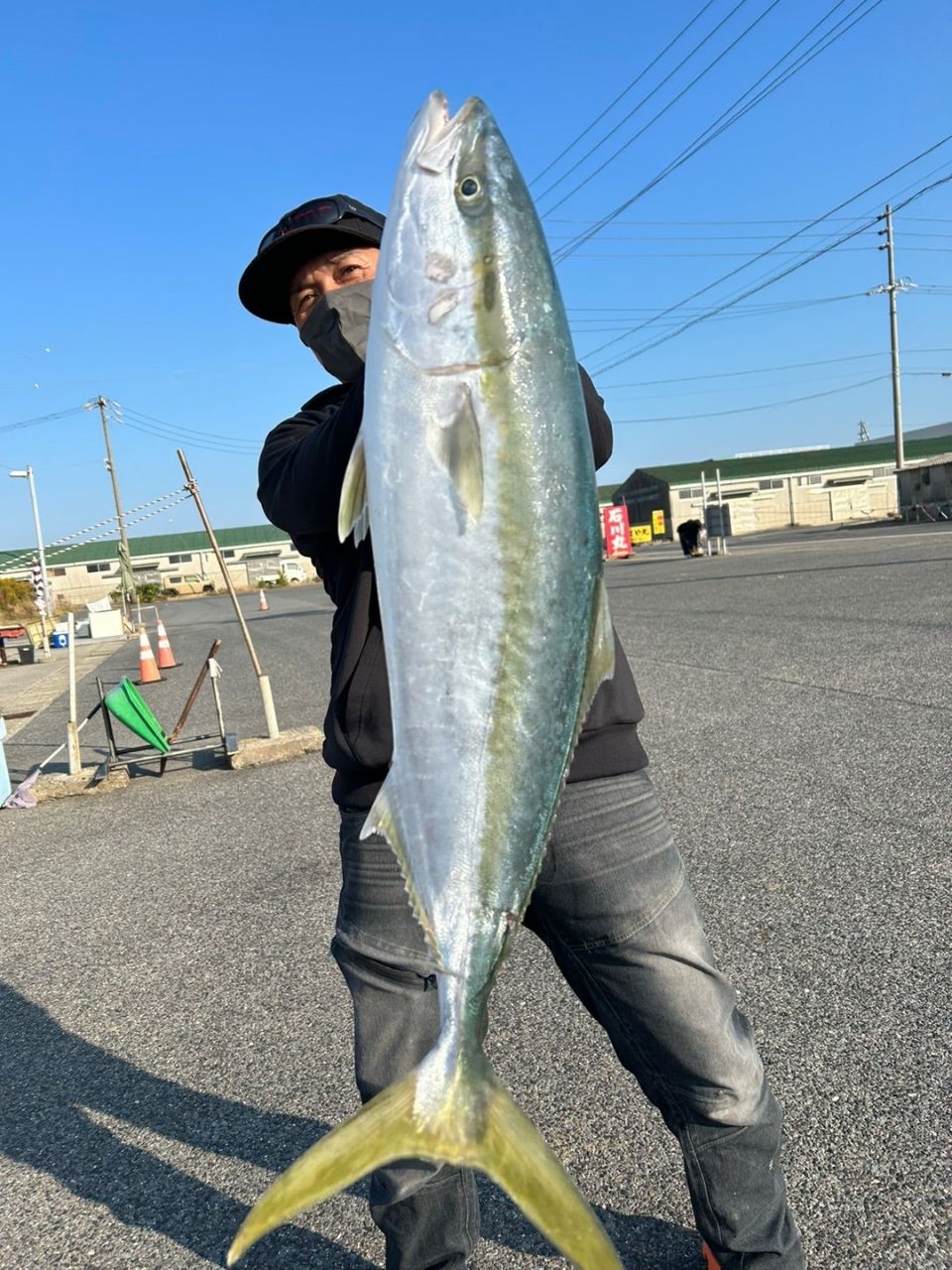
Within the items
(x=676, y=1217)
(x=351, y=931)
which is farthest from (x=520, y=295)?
(x=676, y=1217)

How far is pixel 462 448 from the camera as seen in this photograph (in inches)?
54.0

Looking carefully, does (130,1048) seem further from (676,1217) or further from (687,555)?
(687,555)

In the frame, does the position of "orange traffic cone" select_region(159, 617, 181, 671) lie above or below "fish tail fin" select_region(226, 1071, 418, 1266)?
below

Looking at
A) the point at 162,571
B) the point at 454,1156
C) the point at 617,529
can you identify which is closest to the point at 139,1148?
the point at 454,1156

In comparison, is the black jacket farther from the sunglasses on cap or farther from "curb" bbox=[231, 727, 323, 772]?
"curb" bbox=[231, 727, 323, 772]

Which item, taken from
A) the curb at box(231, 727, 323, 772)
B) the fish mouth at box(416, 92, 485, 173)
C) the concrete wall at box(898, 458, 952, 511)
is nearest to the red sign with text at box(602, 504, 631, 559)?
the concrete wall at box(898, 458, 952, 511)

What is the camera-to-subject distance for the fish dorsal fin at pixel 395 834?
1560 millimetres

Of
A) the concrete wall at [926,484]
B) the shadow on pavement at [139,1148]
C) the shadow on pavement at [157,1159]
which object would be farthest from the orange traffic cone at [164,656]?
the concrete wall at [926,484]

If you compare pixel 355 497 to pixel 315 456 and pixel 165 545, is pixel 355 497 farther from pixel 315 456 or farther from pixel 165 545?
pixel 165 545

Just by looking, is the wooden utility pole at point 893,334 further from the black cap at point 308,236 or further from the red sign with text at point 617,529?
the black cap at point 308,236

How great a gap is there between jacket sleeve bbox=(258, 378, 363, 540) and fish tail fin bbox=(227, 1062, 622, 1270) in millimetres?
981

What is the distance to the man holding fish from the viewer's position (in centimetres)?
138

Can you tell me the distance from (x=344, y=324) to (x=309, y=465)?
294 millimetres

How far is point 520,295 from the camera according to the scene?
1388 mm
